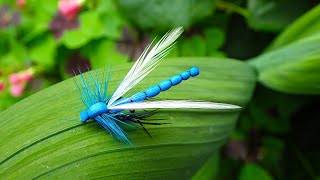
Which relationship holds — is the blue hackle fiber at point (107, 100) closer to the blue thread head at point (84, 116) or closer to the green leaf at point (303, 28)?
the blue thread head at point (84, 116)

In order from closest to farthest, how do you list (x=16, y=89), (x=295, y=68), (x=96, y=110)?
(x=96, y=110) → (x=295, y=68) → (x=16, y=89)

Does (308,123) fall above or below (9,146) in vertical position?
below

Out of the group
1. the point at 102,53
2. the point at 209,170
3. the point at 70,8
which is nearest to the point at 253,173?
the point at 209,170

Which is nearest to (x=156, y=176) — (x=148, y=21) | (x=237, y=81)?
(x=237, y=81)

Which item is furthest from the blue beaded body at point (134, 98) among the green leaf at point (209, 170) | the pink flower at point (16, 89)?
the pink flower at point (16, 89)

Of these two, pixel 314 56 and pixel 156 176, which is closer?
pixel 156 176

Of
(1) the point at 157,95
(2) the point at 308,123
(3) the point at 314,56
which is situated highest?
(1) the point at 157,95

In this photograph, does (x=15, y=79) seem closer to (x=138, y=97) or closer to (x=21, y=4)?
(x=21, y=4)

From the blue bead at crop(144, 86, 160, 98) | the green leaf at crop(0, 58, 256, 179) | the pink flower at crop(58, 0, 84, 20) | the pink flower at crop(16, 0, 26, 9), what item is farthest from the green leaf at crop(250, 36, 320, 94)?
the pink flower at crop(16, 0, 26, 9)

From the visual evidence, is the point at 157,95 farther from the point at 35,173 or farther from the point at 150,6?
the point at 150,6
